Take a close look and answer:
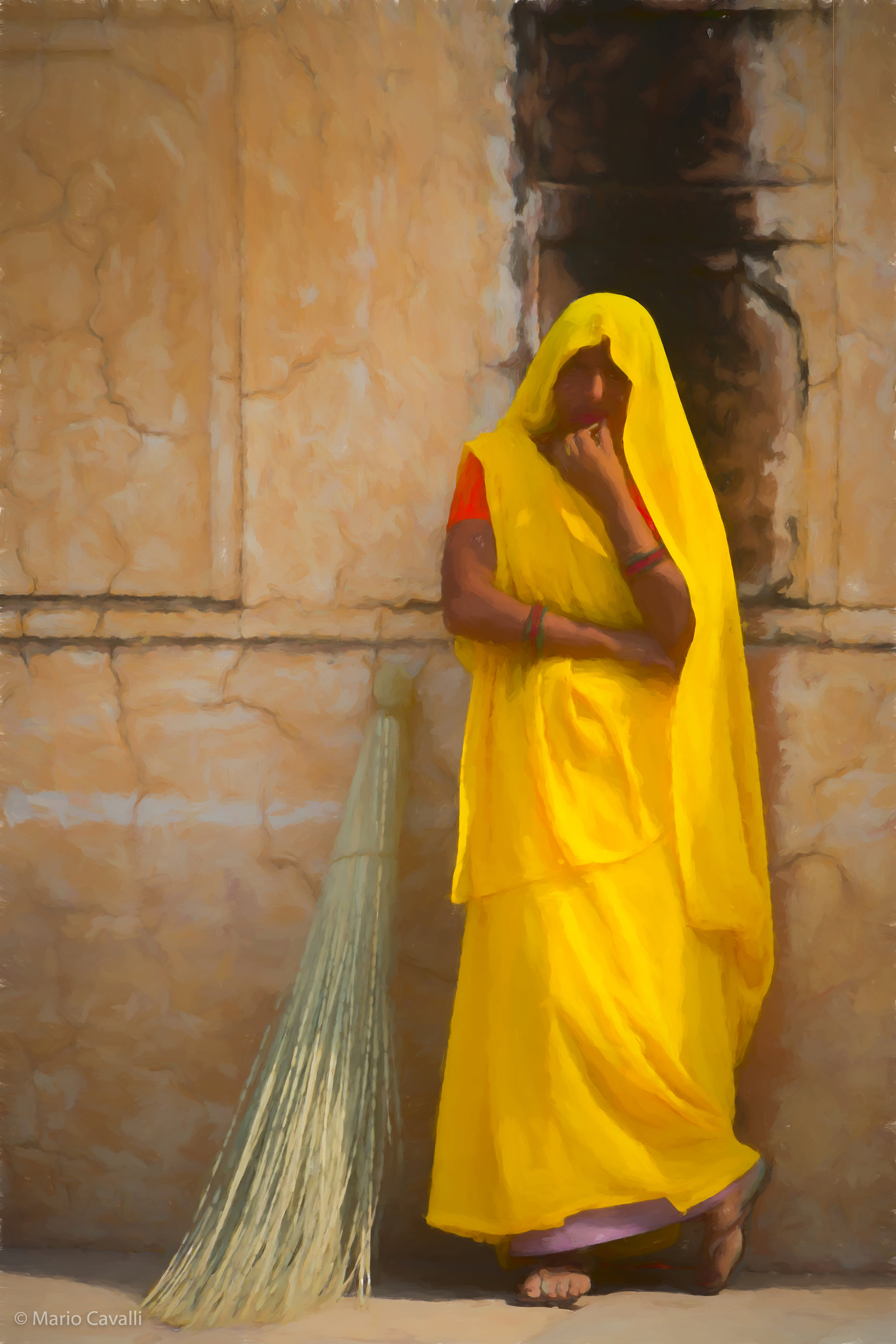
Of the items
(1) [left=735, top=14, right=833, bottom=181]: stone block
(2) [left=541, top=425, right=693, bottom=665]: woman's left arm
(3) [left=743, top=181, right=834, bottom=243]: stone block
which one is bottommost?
(2) [left=541, top=425, right=693, bottom=665]: woman's left arm

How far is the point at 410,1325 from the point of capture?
176 centimetres

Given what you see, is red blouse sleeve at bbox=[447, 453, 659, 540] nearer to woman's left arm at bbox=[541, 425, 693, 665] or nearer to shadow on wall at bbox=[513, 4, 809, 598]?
woman's left arm at bbox=[541, 425, 693, 665]

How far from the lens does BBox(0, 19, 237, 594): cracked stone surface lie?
2.10m

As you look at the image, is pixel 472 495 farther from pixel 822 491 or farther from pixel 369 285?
pixel 822 491

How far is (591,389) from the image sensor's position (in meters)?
1.78

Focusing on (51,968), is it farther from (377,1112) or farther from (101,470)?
(101,470)

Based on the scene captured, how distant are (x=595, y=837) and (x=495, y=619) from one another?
16.9 inches

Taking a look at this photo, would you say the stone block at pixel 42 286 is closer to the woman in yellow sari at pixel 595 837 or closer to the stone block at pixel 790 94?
the woman in yellow sari at pixel 595 837

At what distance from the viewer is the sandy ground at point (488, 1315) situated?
1.71 m

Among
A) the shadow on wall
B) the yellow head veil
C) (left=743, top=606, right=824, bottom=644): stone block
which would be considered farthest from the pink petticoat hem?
the shadow on wall

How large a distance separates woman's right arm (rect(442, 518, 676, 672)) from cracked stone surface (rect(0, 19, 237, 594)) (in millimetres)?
604

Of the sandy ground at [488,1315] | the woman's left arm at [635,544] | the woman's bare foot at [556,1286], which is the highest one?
the woman's left arm at [635,544]

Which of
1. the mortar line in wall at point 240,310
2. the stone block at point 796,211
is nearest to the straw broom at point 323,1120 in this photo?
the mortar line in wall at point 240,310

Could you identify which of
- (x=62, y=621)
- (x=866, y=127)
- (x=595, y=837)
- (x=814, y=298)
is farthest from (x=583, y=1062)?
(x=866, y=127)
